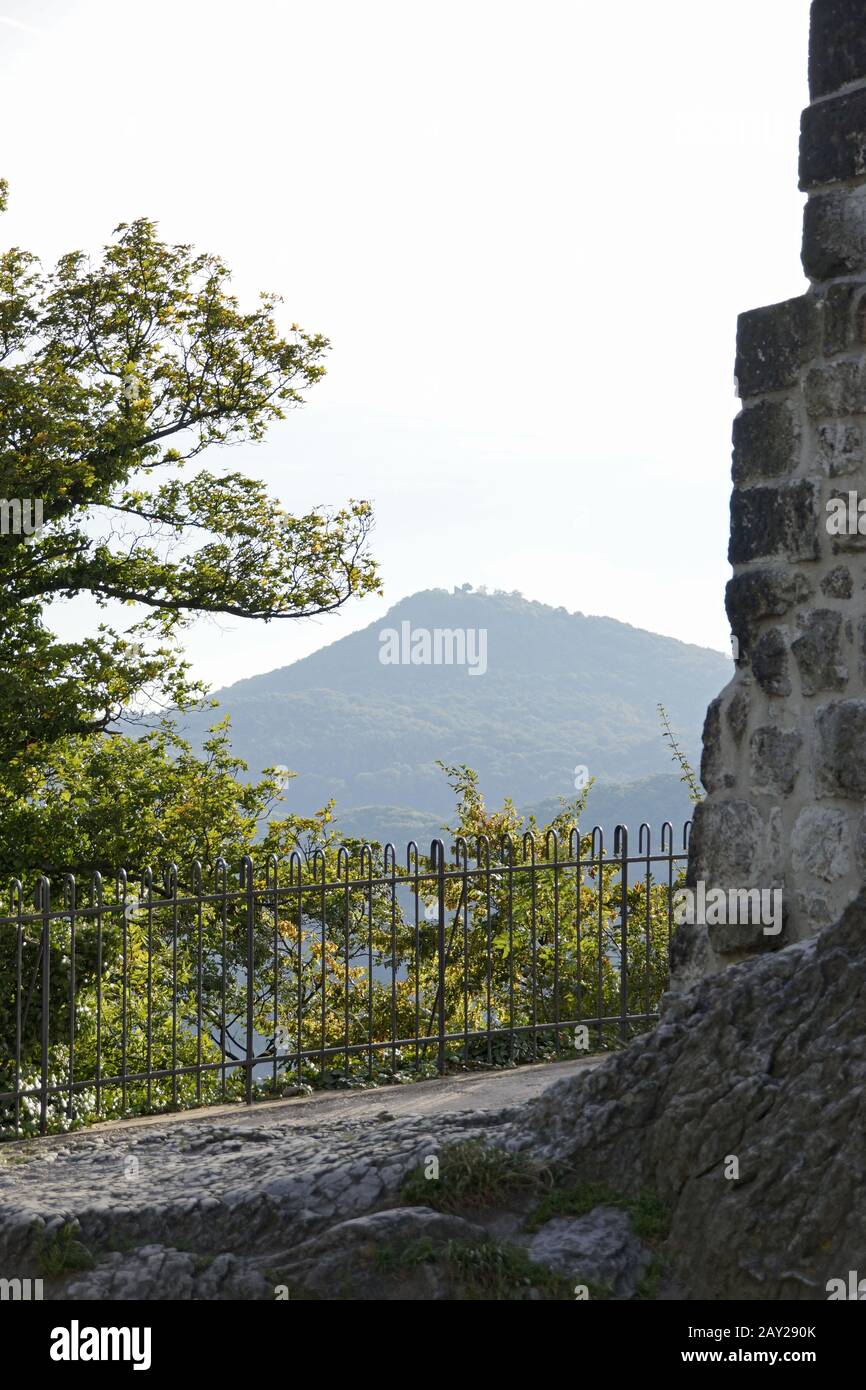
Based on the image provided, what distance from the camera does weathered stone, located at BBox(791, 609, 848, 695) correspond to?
514 cm

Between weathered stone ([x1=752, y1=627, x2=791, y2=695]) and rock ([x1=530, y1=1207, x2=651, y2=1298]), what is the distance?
197 cm

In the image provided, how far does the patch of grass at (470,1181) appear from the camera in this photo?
4.54m

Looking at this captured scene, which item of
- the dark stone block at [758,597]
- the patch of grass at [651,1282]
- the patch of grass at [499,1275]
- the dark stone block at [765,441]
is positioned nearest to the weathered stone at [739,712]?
the dark stone block at [758,597]

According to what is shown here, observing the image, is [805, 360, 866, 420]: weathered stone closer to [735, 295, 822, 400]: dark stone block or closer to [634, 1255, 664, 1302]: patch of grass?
[735, 295, 822, 400]: dark stone block

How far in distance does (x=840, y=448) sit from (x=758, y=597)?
1.99 feet

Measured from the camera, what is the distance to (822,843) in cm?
515

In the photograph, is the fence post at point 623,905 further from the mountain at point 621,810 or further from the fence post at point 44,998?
the mountain at point 621,810

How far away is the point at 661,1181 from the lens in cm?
445

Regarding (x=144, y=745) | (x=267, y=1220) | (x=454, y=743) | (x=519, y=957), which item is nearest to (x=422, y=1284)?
(x=267, y=1220)

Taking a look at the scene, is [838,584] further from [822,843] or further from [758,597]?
[822,843]

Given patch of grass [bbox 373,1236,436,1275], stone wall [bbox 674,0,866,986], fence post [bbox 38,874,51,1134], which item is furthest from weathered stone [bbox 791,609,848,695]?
fence post [bbox 38,874,51,1134]

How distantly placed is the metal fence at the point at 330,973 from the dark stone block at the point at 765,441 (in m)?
3.70

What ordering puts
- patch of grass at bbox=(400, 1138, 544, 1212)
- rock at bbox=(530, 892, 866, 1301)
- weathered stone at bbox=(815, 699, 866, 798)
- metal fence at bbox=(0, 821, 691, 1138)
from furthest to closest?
metal fence at bbox=(0, 821, 691, 1138)
weathered stone at bbox=(815, 699, 866, 798)
patch of grass at bbox=(400, 1138, 544, 1212)
rock at bbox=(530, 892, 866, 1301)

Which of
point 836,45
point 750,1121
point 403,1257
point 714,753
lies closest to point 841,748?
point 714,753
